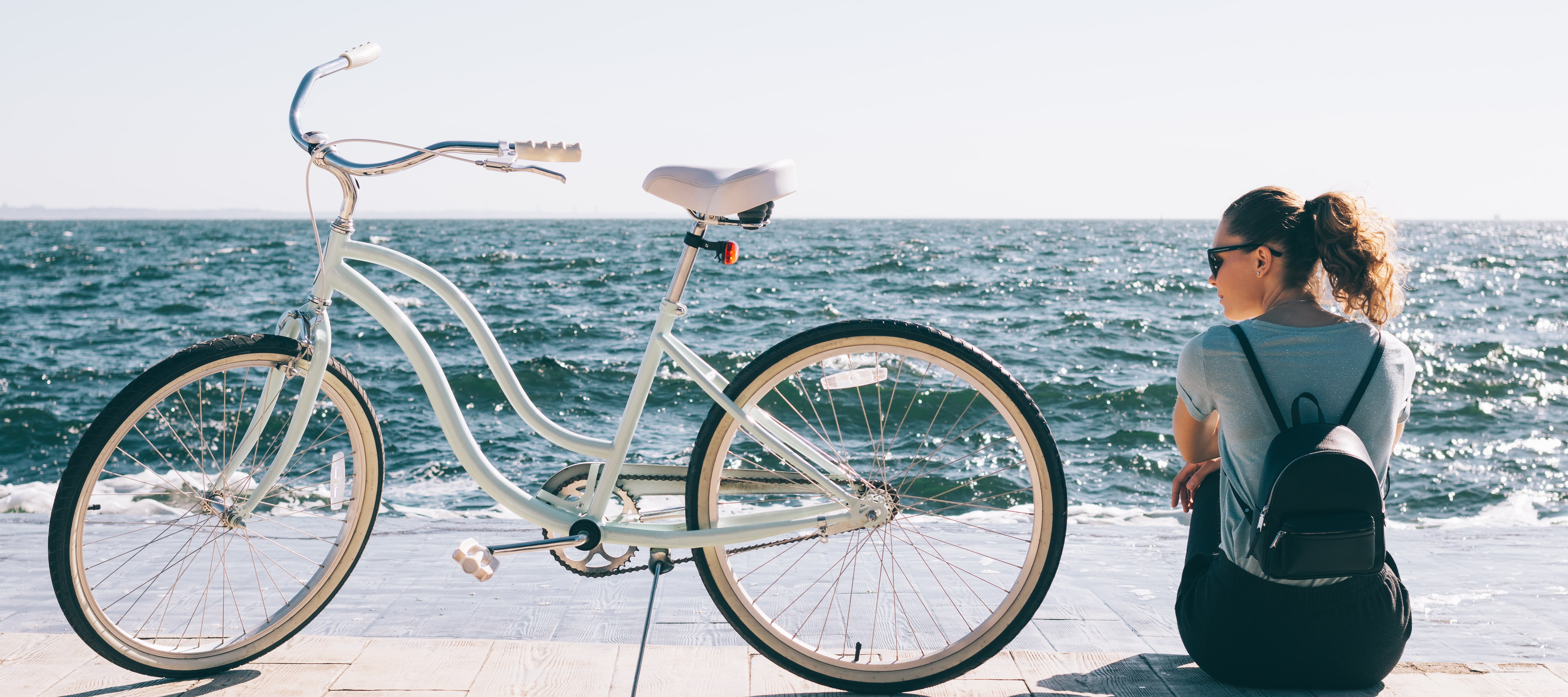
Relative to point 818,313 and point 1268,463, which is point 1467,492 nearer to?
point 1268,463

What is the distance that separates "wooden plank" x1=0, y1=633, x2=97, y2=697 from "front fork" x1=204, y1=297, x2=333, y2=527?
0.47m

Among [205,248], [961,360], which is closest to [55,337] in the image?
[961,360]

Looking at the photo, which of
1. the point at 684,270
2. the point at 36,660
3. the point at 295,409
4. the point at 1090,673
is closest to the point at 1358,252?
the point at 1090,673

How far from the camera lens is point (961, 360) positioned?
215 centimetres

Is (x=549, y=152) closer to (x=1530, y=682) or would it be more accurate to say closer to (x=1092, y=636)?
(x=1092, y=636)

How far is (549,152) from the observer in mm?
2191

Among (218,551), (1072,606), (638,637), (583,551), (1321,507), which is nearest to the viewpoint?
(1321,507)

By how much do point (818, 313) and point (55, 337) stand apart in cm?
1265

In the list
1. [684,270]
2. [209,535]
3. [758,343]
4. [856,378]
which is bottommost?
[758,343]

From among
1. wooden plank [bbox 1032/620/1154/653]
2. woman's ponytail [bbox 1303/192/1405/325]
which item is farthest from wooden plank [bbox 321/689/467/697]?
woman's ponytail [bbox 1303/192/1405/325]

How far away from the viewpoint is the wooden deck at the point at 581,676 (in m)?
2.14

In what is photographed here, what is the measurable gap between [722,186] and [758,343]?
40.9 feet

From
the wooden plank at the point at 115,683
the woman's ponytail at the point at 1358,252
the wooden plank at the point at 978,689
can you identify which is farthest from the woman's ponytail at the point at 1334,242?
the wooden plank at the point at 115,683

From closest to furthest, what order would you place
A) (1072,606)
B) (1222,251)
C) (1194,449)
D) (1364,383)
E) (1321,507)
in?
(1321,507) → (1364,383) → (1222,251) → (1194,449) → (1072,606)
